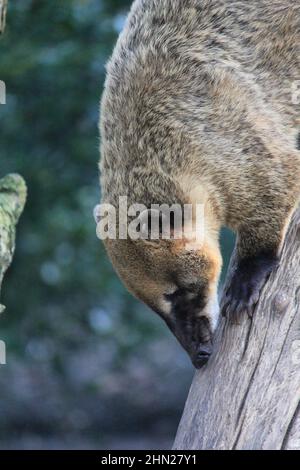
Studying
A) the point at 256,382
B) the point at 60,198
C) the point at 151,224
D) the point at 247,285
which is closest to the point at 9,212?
the point at 151,224

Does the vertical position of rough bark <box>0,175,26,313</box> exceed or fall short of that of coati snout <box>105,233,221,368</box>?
it exceeds it

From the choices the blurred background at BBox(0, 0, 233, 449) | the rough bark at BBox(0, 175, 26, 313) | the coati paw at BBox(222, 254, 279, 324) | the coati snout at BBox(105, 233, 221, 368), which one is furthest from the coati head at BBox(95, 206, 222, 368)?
the blurred background at BBox(0, 0, 233, 449)

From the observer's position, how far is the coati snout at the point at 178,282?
190 inches

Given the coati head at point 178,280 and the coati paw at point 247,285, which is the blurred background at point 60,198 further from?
the coati paw at point 247,285

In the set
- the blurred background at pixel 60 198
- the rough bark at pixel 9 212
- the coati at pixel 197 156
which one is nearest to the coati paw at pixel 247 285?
the coati at pixel 197 156

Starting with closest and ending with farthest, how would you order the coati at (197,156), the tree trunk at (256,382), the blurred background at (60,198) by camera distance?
the tree trunk at (256,382), the coati at (197,156), the blurred background at (60,198)

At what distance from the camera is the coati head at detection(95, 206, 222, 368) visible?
4832 mm

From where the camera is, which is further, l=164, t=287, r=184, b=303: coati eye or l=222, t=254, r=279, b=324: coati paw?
l=164, t=287, r=184, b=303: coati eye

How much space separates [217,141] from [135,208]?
22.0 inches

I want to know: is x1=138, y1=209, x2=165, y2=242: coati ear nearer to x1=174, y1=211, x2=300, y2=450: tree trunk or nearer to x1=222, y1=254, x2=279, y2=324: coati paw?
x1=222, y1=254, x2=279, y2=324: coati paw

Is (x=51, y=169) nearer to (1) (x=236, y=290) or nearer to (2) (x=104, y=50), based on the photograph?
(2) (x=104, y=50)

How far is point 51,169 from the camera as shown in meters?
8.12

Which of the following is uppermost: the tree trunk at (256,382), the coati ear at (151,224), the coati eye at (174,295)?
the coati ear at (151,224)

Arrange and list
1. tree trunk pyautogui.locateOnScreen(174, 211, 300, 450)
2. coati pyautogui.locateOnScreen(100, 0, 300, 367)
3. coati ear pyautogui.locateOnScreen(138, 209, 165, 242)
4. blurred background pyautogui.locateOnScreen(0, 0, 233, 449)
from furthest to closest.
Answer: blurred background pyautogui.locateOnScreen(0, 0, 233, 449) < coati pyautogui.locateOnScreen(100, 0, 300, 367) < coati ear pyautogui.locateOnScreen(138, 209, 165, 242) < tree trunk pyautogui.locateOnScreen(174, 211, 300, 450)
